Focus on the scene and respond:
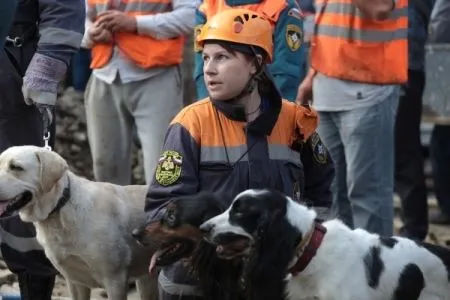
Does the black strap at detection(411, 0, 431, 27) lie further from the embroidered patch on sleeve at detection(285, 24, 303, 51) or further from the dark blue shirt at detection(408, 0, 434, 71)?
the embroidered patch on sleeve at detection(285, 24, 303, 51)

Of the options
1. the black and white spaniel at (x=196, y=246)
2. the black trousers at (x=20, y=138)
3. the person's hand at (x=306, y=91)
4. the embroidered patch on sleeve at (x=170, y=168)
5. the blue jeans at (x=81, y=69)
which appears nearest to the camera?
the black and white spaniel at (x=196, y=246)

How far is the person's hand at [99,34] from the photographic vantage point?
7.91m

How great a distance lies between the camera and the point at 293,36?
7285mm

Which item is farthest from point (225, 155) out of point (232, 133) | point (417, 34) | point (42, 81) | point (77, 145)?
point (77, 145)

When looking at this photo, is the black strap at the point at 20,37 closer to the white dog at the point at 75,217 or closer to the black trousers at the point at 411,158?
the white dog at the point at 75,217

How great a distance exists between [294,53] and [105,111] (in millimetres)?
1360

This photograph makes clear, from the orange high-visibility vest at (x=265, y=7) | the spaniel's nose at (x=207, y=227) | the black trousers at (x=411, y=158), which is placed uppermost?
the orange high-visibility vest at (x=265, y=7)

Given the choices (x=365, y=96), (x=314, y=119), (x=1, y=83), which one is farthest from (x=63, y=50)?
(x=365, y=96)

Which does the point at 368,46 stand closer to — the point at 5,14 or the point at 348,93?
the point at 348,93

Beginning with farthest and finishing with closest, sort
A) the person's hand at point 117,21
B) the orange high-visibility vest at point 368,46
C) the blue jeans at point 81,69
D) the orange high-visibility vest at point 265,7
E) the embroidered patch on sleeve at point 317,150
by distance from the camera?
the blue jeans at point 81,69, the person's hand at point 117,21, the orange high-visibility vest at point 368,46, the orange high-visibility vest at point 265,7, the embroidered patch on sleeve at point 317,150

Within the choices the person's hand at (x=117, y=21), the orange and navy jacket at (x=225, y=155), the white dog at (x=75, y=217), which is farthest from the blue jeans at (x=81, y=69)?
the orange and navy jacket at (x=225, y=155)

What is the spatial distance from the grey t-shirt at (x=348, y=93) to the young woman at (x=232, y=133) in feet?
5.35

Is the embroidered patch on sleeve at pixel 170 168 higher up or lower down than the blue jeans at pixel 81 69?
higher up

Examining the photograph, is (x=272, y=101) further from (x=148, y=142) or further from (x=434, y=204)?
(x=434, y=204)
